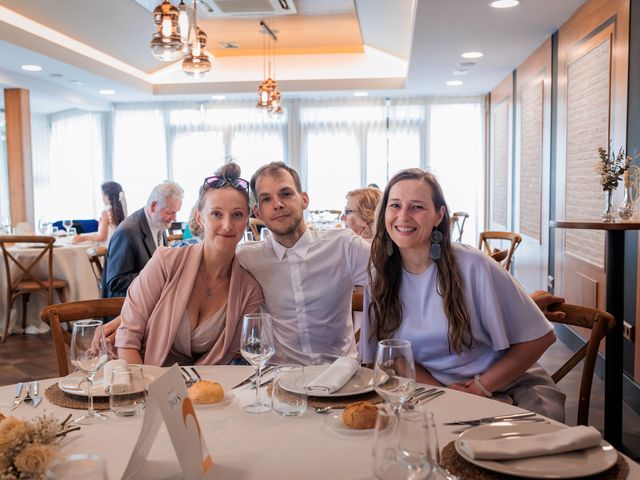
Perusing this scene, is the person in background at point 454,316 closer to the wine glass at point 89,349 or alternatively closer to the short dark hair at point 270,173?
the short dark hair at point 270,173

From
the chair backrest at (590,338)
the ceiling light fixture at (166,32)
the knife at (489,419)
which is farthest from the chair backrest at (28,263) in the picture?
the knife at (489,419)

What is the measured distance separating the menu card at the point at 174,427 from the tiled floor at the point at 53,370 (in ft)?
9.29

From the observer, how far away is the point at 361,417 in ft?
4.39

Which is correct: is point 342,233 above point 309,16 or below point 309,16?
below

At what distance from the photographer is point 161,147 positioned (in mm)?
11945

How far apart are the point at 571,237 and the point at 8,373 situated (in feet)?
15.6

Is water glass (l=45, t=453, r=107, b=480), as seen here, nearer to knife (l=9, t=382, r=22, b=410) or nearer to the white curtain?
knife (l=9, t=382, r=22, b=410)

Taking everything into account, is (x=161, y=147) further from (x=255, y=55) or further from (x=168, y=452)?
(x=168, y=452)

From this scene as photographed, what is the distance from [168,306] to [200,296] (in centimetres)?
13

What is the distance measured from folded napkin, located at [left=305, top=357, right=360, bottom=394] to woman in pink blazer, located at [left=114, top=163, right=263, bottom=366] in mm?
601

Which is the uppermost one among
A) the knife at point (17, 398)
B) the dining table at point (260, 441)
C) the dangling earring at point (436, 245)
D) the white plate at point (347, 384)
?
the dangling earring at point (436, 245)

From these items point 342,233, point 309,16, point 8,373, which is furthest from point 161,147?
point 342,233

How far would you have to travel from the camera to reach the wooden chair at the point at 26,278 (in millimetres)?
5738

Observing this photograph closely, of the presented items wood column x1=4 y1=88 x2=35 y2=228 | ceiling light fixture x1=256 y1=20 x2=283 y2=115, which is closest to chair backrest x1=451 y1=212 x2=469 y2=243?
ceiling light fixture x1=256 y1=20 x2=283 y2=115
